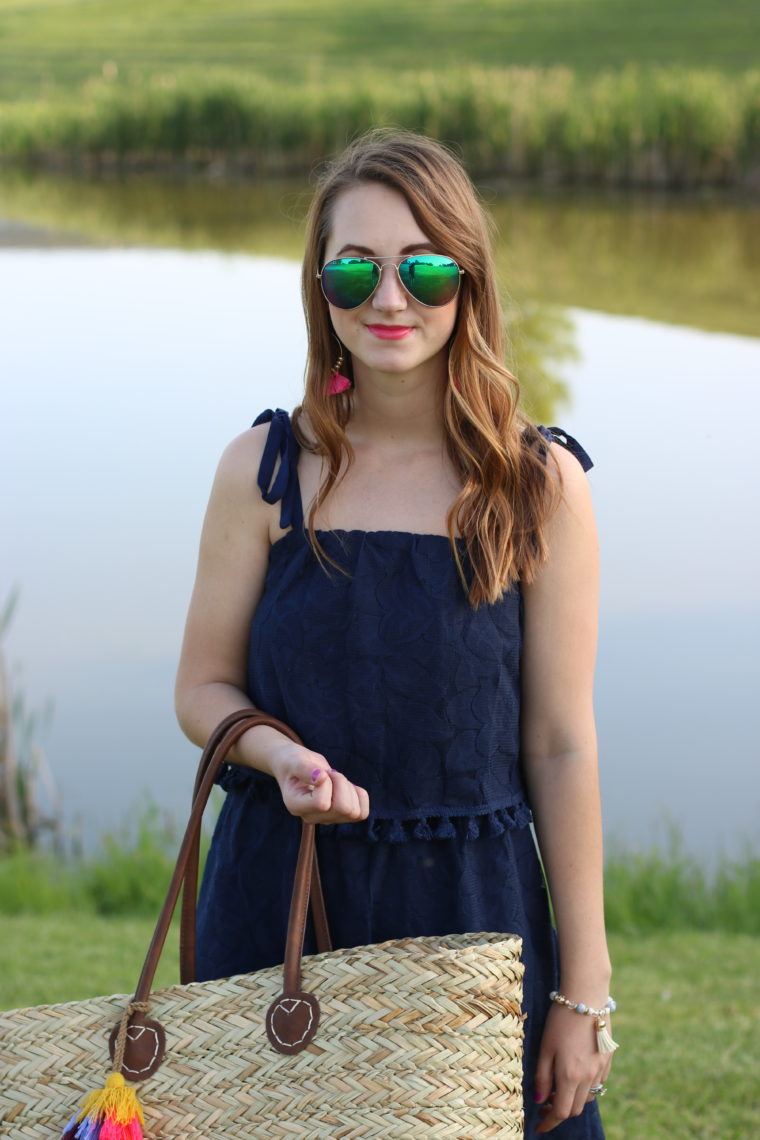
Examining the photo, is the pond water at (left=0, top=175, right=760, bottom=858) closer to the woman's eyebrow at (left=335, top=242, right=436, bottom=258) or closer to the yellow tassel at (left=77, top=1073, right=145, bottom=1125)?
the woman's eyebrow at (left=335, top=242, right=436, bottom=258)

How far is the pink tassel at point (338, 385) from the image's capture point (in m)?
2.01

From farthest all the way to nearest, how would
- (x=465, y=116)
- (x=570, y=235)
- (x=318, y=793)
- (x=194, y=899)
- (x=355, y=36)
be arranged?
Result: 1. (x=355, y=36)
2. (x=465, y=116)
3. (x=570, y=235)
4. (x=194, y=899)
5. (x=318, y=793)

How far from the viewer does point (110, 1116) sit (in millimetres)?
1561

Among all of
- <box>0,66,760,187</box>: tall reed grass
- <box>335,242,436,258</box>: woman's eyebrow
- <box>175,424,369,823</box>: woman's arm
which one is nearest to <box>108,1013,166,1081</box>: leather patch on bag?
<box>175,424,369,823</box>: woman's arm

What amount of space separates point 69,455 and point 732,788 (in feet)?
17.6

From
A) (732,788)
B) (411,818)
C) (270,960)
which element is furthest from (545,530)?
(732,788)

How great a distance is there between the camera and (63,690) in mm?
6789

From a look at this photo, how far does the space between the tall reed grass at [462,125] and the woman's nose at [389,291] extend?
37.4 feet

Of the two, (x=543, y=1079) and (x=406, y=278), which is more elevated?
(x=406, y=278)

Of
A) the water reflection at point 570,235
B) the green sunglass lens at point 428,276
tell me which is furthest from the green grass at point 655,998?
the water reflection at point 570,235

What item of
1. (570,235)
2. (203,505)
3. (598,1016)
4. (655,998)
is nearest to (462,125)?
(570,235)

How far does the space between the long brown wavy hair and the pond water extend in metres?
3.62

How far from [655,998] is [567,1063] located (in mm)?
1993

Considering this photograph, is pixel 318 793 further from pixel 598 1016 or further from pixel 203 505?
pixel 203 505
